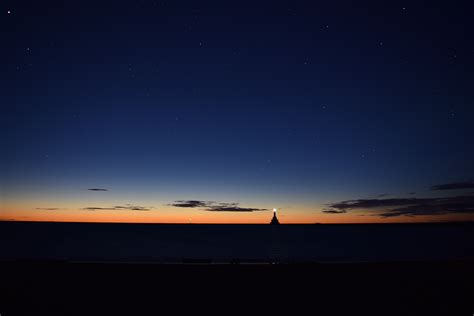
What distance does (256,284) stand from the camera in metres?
4.07

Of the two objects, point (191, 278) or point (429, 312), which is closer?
point (429, 312)

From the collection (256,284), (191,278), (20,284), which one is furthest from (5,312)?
(256,284)

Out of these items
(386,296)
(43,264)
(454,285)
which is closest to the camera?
(386,296)

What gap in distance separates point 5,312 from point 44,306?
304 mm

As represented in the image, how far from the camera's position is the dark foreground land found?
3484 millimetres

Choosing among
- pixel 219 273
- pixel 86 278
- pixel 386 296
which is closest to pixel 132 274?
pixel 86 278

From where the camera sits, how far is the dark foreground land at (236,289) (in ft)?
11.4

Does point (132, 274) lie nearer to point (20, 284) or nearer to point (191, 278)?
point (191, 278)

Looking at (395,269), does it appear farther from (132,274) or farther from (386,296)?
(132,274)

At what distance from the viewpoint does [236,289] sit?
12.8ft

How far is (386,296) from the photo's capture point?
3797mm

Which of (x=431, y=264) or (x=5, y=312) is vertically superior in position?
(x=431, y=264)

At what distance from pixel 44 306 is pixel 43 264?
1269 mm

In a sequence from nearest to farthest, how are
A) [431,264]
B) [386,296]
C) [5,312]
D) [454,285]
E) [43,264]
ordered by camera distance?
[5,312] < [386,296] < [454,285] < [43,264] < [431,264]
